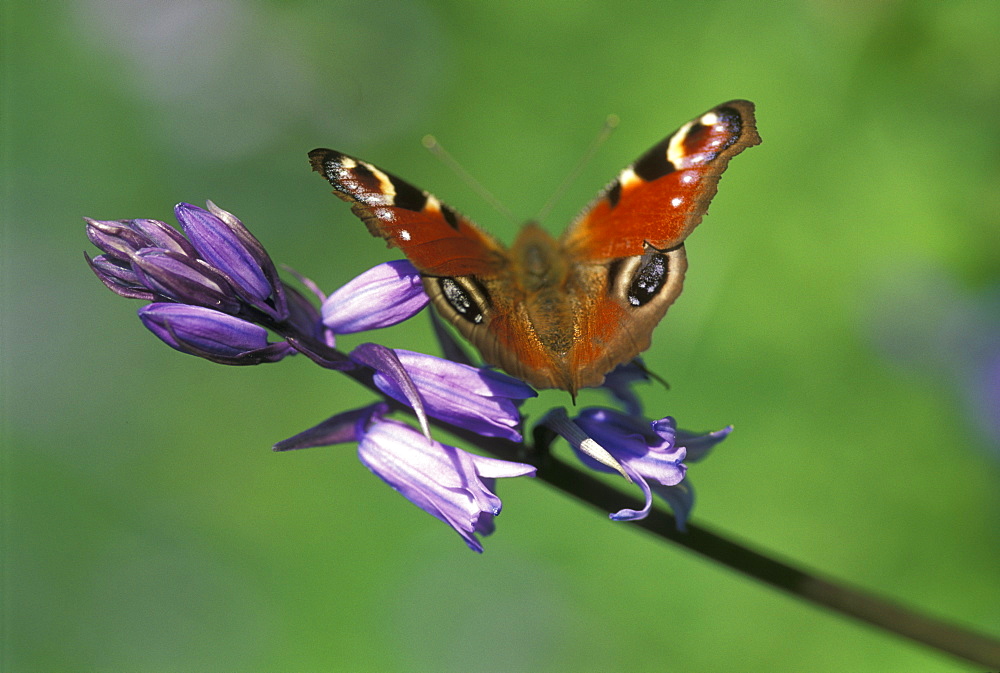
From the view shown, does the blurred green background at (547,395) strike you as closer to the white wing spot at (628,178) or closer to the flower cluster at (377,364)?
the flower cluster at (377,364)

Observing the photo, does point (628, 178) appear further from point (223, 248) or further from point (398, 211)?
point (223, 248)

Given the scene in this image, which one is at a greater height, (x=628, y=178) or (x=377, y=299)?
(x=628, y=178)

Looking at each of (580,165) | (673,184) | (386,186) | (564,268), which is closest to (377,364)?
(386,186)

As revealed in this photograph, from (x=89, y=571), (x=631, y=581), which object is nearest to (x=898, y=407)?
(x=631, y=581)

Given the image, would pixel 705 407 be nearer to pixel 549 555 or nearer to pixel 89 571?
pixel 549 555

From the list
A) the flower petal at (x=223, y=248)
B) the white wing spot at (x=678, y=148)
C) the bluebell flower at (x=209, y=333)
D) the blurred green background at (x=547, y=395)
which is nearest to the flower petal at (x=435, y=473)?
the bluebell flower at (x=209, y=333)
